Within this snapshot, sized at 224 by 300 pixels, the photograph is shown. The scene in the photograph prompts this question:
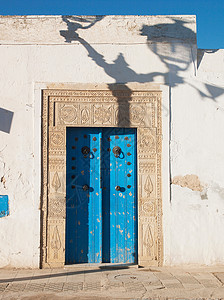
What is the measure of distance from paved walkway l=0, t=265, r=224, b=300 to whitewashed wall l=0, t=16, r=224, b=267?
0.45 m

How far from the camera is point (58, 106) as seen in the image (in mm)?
5516

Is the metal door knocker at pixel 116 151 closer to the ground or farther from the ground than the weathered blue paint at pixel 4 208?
farther from the ground

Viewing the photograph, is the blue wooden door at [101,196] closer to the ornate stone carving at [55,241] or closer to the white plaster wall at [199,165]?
the ornate stone carving at [55,241]

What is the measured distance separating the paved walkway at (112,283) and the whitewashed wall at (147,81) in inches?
17.8

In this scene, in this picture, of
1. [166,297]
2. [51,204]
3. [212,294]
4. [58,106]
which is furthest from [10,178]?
[212,294]

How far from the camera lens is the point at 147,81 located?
5.54 metres

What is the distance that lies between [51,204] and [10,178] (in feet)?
2.19

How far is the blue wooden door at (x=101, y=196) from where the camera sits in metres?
5.49

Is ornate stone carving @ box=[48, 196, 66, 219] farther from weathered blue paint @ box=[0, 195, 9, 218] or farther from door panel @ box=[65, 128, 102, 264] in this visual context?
weathered blue paint @ box=[0, 195, 9, 218]

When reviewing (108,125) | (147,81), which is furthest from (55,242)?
(147,81)

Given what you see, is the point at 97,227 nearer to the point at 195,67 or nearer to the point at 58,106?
the point at 58,106

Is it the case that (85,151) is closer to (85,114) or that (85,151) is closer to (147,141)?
(85,114)

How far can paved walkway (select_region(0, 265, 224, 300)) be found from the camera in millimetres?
4277

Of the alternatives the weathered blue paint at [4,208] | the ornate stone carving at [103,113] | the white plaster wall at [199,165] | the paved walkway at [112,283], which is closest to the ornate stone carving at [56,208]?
the weathered blue paint at [4,208]
